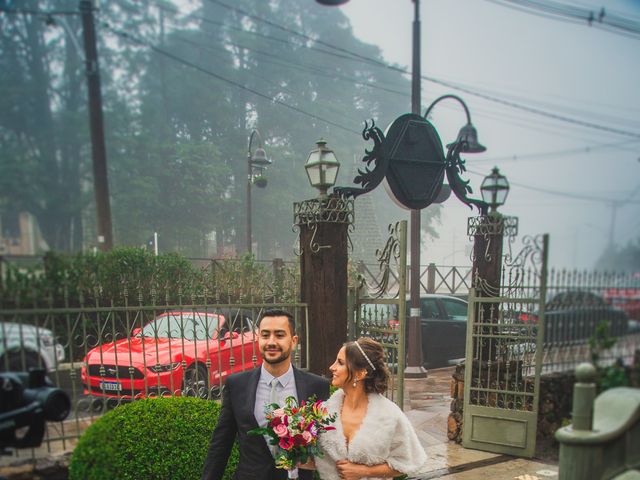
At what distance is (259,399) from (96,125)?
1.98 meters

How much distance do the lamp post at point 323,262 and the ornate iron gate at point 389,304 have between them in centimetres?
21

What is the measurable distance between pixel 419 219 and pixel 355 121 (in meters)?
2.10

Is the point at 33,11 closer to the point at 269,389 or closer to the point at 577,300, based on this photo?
the point at 269,389

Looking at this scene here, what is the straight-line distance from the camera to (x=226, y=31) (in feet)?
13.7

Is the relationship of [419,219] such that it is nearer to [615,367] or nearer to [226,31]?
[226,31]

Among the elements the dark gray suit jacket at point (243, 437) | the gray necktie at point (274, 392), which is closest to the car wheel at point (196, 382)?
the dark gray suit jacket at point (243, 437)

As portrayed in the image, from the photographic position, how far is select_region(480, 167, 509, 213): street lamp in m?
4.45

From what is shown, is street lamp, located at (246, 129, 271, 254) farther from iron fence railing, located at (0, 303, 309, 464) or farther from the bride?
the bride

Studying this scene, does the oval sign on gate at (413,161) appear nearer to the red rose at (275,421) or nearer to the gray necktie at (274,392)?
the gray necktie at (274,392)

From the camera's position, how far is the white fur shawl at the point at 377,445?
7.32ft

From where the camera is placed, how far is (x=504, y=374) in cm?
465

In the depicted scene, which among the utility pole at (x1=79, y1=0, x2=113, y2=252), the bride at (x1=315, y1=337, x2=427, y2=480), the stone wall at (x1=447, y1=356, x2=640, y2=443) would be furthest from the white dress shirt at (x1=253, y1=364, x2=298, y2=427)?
the stone wall at (x1=447, y1=356, x2=640, y2=443)

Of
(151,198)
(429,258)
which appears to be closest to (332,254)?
(151,198)

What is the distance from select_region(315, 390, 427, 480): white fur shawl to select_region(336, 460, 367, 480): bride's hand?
0.02 metres
